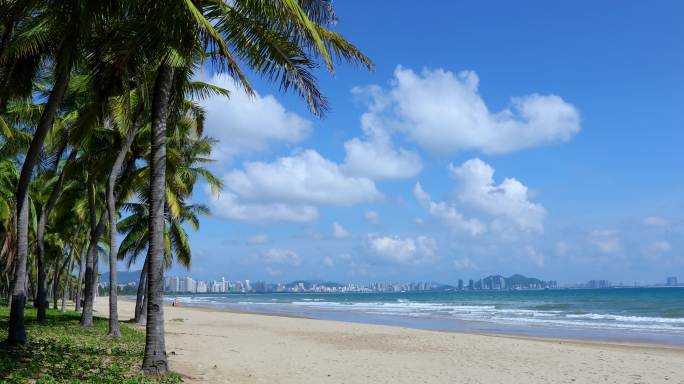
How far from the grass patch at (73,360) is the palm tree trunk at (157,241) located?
34cm

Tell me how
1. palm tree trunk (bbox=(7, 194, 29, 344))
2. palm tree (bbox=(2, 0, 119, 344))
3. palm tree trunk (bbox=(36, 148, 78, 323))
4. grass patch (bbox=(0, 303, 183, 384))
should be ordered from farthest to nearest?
palm tree trunk (bbox=(36, 148, 78, 323)) → palm tree trunk (bbox=(7, 194, 29, 344)) → grass patch (bbox=(0, 303, 183, 384)) → palm tree (bbox=(2, 0, 119, 344))

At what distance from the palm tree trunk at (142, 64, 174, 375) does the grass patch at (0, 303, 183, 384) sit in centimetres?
34

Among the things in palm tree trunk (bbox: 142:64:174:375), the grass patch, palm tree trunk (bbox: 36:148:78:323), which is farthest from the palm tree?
palm tree trunk (bbox: 36:148:78:323)

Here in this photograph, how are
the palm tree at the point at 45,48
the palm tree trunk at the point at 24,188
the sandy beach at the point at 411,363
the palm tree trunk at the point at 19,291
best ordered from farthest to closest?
the sandy beach at the point at 411,363 < the palm tree trunk at the point at 19,291 < the palm tree trunk at the point at 24,188 < the palm tree at the point at 45,48

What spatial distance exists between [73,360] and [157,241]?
9.07 feet

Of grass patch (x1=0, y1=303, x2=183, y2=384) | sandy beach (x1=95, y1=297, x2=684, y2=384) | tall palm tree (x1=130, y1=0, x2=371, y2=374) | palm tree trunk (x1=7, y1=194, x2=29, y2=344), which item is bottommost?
sandy beach (x1=95, y1=297, x2=684, y2=384)

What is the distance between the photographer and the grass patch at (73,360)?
775 centimetres

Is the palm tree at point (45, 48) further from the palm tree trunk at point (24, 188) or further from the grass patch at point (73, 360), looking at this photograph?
the grass patch at point (73, 360)

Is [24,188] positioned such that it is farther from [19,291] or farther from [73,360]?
[73,360]

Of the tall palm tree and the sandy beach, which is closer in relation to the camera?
the tall palm tree

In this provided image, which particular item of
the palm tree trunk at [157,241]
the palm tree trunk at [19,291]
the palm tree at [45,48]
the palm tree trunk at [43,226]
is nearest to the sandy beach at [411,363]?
the palm tree trunk at [157,241]

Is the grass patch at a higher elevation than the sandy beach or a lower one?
higher

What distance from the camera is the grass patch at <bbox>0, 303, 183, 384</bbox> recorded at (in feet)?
25.4

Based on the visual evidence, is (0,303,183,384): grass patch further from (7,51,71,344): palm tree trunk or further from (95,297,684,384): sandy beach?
(95,297,684,384): sandy beach
